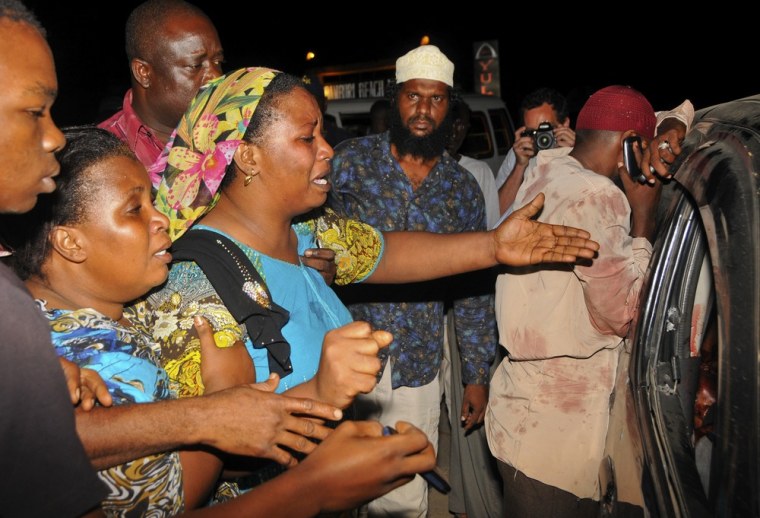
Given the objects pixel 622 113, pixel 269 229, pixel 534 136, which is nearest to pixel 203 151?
pixel 269 229

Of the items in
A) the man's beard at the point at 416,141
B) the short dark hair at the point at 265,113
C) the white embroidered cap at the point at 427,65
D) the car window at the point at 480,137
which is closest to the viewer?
the short dark hair at the point at 265,113

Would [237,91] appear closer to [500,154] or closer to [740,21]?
[500,154]

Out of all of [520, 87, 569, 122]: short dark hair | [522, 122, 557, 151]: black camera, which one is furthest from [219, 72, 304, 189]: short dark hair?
[520, 87, 569, 122]: short dark hair

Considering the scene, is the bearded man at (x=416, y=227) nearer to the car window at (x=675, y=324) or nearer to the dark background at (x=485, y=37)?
the car window at (x=675, y=324)

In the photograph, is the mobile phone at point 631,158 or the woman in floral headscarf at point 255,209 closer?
the woman in floral headscarf at point 255,209

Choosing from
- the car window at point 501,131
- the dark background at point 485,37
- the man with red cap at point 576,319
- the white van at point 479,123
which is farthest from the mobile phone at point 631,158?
the dark background at point 485,37

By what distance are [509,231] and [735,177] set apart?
1.11 metres

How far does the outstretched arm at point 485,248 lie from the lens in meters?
2.63

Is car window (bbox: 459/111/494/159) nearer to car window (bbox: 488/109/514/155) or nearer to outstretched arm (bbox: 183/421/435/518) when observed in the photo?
car window (bbox: 488/109/514/155)

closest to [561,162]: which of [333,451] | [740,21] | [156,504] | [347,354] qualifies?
[347,354]

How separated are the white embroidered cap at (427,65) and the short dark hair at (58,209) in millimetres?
2808

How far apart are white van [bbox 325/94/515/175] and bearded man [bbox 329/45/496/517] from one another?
7.33 meters

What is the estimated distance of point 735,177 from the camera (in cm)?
171

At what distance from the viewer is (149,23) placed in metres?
3.54
